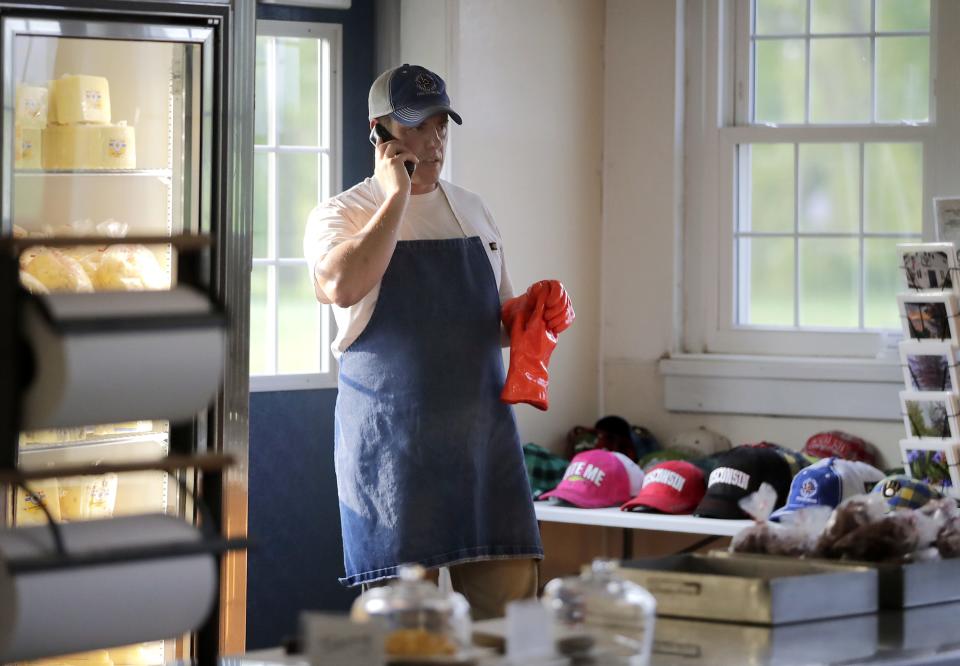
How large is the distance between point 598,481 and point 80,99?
1.77m

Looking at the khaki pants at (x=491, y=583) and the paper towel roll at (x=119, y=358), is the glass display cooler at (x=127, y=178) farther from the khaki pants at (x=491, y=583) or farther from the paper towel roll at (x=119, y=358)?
the paper towel roll at (x=119, y=358)

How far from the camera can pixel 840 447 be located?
4.32 meters

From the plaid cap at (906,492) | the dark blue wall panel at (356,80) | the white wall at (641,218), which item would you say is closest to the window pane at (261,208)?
the dark blue wall panel at (356,80)

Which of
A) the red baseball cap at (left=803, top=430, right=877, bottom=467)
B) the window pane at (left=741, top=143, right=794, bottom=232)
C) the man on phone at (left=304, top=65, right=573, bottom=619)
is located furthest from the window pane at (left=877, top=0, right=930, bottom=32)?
the man on phone at (left=304, top=65, right=573, bottom=619)

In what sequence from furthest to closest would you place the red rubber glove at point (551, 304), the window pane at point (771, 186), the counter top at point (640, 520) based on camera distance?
1. the window pane at point (771, 186)
2. the counter top at point (640, 520)
3. the red rubber glove at point (551, 304)

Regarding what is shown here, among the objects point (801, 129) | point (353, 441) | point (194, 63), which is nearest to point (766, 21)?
point (801, 129)

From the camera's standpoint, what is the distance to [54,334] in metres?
1.60

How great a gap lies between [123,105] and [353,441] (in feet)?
3.57

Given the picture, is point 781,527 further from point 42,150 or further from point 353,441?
point 42,150

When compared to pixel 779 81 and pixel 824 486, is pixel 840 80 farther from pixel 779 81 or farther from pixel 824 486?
pixel 824 486

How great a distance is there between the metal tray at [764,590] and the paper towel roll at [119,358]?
87cm

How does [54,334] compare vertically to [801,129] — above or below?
below

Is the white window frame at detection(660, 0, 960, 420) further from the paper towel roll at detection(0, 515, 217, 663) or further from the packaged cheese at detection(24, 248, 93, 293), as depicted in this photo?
the paper towel roll at detection(0, 515, 217, 663)

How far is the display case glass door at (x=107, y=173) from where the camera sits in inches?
130
